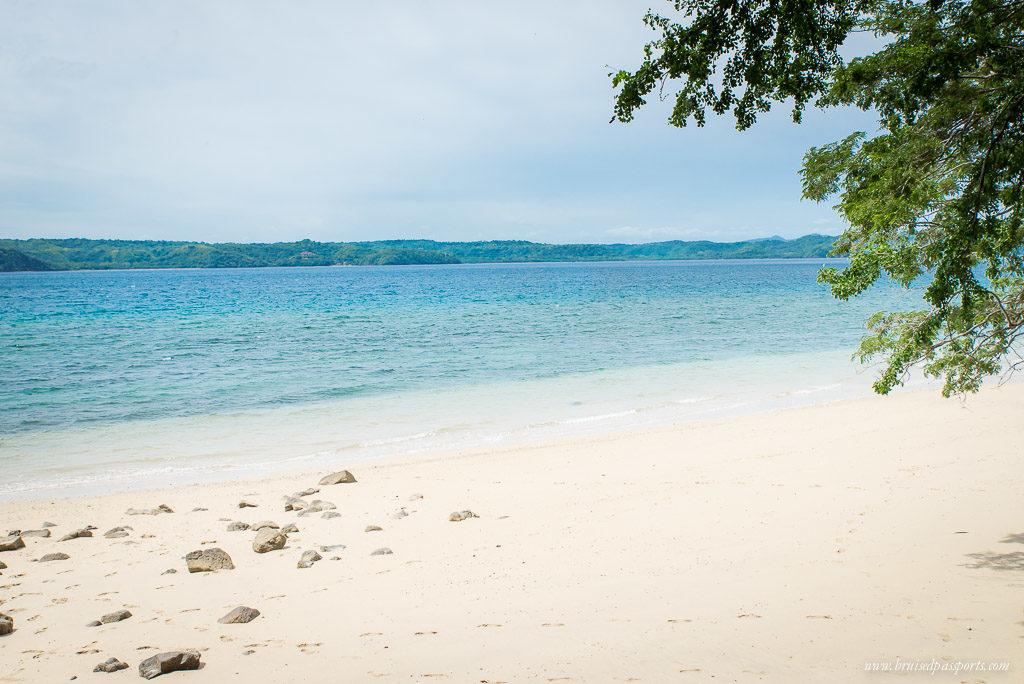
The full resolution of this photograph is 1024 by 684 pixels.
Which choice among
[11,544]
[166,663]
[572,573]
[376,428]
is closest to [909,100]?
[572,573]

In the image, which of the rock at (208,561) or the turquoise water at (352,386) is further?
the turquoise water at (352,386)

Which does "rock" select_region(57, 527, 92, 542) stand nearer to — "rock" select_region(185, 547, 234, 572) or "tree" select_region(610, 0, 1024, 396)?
"rock" select_region(185, 547, 234, 572)

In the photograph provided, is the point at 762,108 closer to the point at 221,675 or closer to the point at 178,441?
the point at 221,675

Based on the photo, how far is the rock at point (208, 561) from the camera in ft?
22.1

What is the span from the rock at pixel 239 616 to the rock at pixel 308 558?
119cm

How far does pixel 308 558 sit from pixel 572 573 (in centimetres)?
295

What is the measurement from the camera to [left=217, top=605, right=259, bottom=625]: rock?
18.1 ft

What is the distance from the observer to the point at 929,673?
423cm

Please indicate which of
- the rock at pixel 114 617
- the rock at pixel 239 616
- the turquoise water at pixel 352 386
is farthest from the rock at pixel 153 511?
the rock at pixel 239 616

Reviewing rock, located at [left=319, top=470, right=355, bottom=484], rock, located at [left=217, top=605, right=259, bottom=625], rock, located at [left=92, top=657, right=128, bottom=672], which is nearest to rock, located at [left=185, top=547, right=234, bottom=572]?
rock, located at [left=217, top=605, right=259, bottom=625]

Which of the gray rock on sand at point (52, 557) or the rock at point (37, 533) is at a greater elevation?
the gray rock on sand at point (52, 557)

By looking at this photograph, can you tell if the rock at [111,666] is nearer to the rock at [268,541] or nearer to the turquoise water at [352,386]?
the rock at [268,541]

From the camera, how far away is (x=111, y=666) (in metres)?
4.64

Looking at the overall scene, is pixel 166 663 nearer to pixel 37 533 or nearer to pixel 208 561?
pixel 208 561
